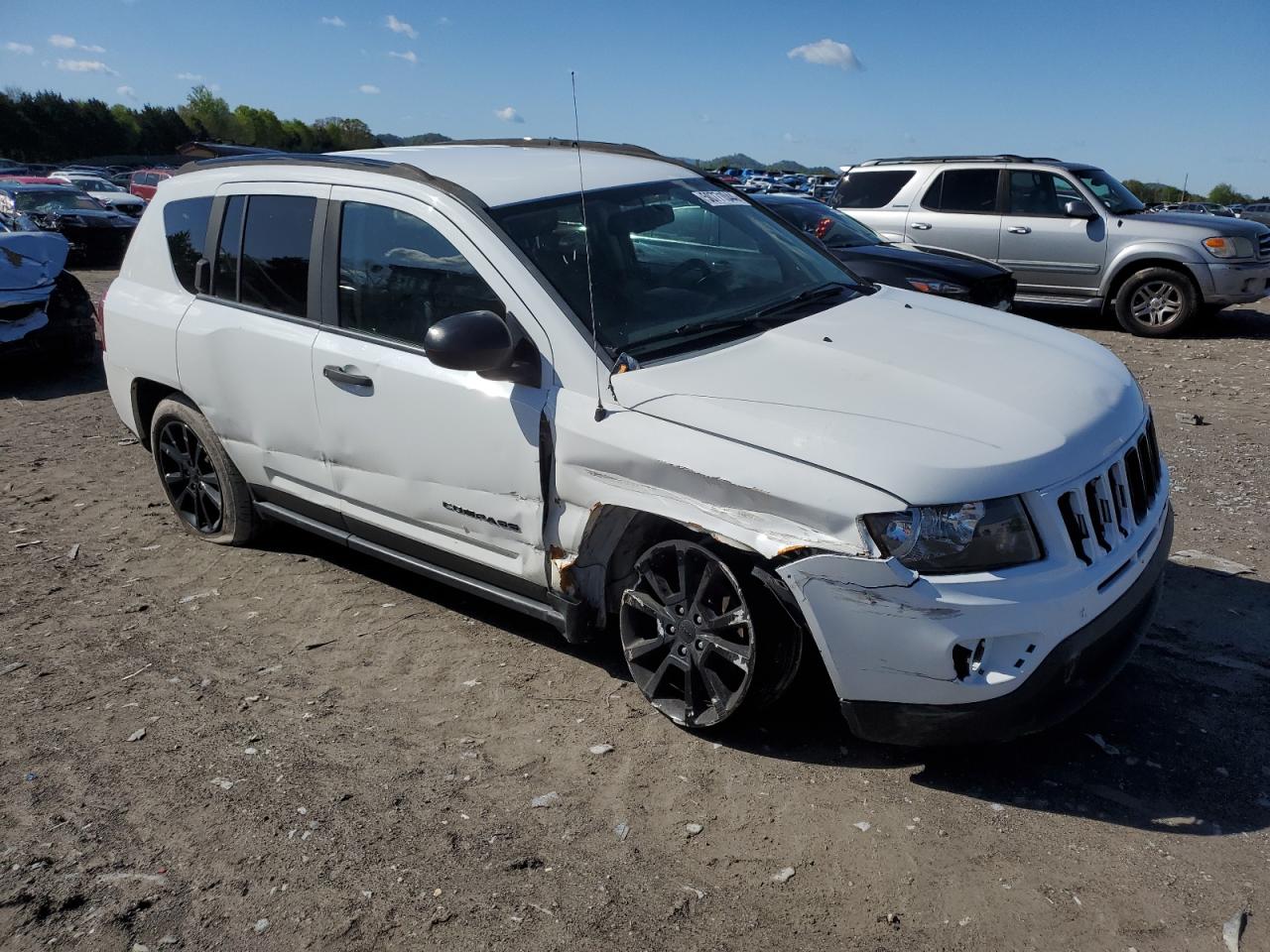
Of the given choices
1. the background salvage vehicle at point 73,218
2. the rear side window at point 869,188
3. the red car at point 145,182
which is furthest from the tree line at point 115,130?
the rear side window at point 869,188

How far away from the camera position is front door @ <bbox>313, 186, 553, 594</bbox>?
363 centimetres

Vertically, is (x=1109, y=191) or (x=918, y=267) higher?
(x=1109, y=191)

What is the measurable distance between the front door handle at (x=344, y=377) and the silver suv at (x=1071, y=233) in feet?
32.1

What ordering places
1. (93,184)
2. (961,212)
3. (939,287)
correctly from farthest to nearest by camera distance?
(93,184) → (961,212) → (939,287)

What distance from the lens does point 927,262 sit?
950 cm

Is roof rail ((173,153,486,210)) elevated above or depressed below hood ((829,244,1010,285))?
above

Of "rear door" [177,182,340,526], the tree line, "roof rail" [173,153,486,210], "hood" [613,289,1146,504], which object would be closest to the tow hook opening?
"hood" [613,289,1146,504]

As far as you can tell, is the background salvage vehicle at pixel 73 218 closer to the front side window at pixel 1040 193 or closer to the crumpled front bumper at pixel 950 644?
the front side window at pixel 1040 193

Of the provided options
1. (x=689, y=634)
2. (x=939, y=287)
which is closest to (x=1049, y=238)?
(x=939, y=287)

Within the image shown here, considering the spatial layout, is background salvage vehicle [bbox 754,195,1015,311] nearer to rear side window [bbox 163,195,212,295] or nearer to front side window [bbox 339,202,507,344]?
rear side window [bbox 163,195,212,295]

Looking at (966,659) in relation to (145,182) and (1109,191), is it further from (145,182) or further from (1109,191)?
(145,182)

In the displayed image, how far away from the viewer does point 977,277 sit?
923 cm

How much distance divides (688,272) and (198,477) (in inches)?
114

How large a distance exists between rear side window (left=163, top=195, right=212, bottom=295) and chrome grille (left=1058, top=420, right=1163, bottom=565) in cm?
398
